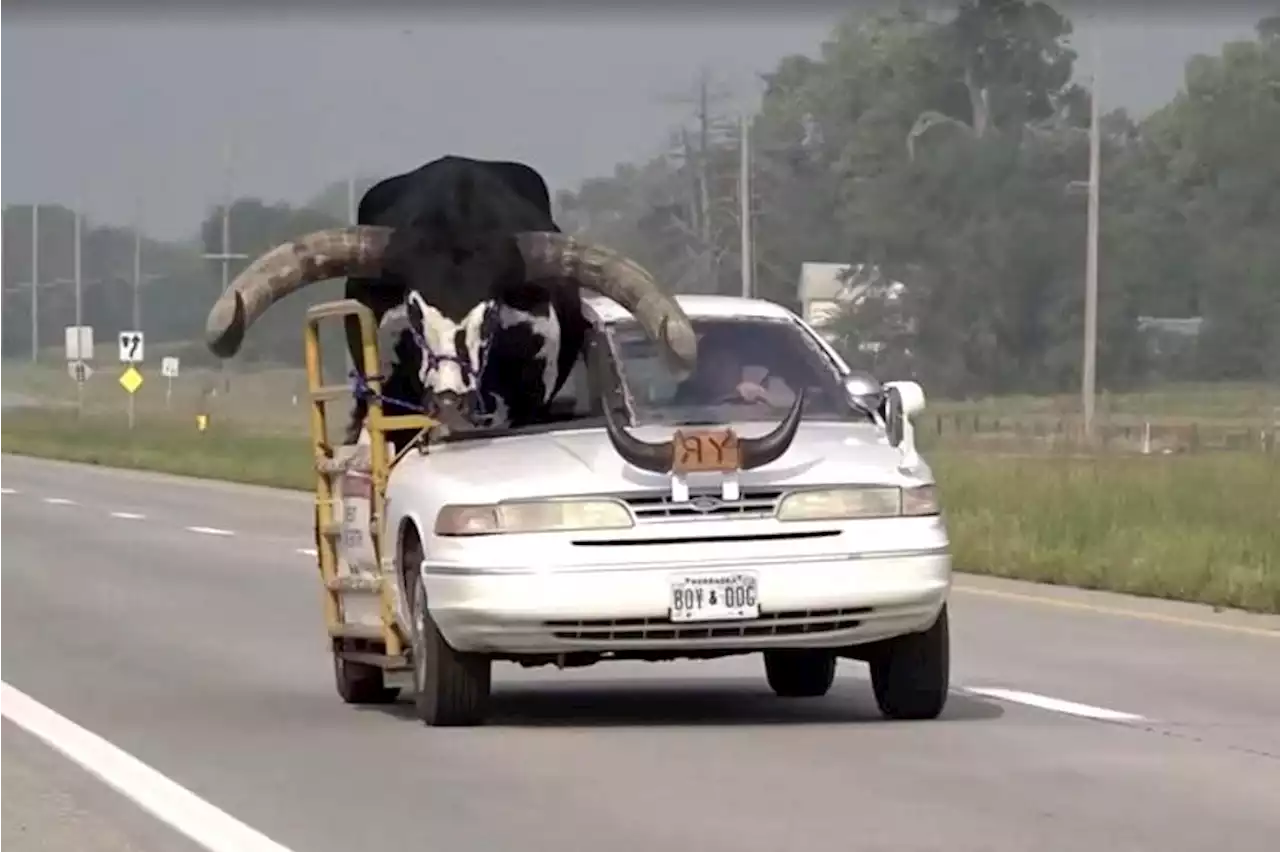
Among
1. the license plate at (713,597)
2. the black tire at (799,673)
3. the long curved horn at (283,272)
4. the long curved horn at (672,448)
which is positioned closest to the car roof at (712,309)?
the long curved horn at (283,272)

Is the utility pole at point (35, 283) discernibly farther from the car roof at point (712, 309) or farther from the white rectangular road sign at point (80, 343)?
the car roof at point (712, 309)

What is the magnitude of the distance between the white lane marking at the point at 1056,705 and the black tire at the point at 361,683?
9.45 ft

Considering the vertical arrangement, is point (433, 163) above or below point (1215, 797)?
above

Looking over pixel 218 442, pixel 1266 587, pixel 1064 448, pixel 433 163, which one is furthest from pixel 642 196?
pixel 433 163

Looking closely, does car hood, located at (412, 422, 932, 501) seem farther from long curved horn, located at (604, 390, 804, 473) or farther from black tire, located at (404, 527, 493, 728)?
black tire, located at (404, 527, 493, 728)

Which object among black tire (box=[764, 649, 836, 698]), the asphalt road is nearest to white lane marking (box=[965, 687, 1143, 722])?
the asphalt road

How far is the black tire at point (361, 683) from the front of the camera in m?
15.8

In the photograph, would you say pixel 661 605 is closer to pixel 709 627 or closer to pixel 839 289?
pixel 709 627

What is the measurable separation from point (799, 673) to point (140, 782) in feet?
14.4

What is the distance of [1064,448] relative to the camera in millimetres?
58125

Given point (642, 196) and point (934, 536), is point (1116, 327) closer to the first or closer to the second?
point (642, 196)

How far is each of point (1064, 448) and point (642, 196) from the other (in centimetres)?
3525

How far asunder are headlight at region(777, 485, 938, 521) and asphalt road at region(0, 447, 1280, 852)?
935 millimetres

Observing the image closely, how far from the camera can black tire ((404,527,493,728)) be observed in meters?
14.0
